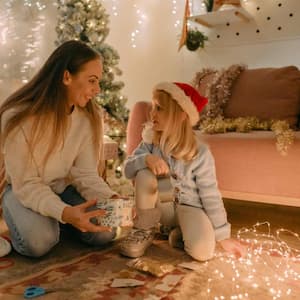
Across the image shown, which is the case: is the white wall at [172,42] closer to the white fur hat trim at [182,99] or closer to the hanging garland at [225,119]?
the hanging garland at [225,119]

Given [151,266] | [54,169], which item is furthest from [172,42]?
[151,266]

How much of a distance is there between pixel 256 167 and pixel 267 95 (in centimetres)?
59

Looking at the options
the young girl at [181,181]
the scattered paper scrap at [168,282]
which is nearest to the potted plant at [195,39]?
the young girl at [181,181]

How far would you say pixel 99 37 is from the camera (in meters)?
2.77

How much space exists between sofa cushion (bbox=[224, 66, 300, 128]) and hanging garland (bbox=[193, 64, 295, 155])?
2.1 inches

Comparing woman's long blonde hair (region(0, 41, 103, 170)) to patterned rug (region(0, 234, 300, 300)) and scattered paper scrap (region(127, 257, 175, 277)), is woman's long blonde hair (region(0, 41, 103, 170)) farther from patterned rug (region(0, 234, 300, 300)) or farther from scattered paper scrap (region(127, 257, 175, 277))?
scattered paper scrap (region(127, 257, 175, 277))

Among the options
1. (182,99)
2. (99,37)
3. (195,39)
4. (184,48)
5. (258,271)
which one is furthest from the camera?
(184,48)

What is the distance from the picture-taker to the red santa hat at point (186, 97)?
1450mm

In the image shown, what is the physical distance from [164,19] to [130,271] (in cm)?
272

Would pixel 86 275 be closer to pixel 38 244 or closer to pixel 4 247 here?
pixel 38 244

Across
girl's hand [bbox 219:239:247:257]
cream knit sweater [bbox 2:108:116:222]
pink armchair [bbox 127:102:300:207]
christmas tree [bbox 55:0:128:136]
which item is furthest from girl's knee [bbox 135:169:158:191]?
christmas tree [bbox 55:0:128:136]

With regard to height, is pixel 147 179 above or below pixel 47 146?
below

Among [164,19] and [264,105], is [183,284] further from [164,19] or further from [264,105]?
[164,19]

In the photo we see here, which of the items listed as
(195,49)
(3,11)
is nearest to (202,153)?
(195,49)
